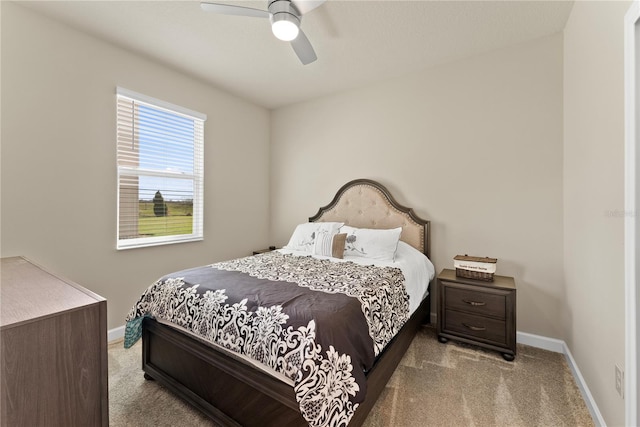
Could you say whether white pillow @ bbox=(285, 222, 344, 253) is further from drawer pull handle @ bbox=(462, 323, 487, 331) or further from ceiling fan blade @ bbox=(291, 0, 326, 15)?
ceiling fan blade @ bbox=(291, 0, 326, 15)

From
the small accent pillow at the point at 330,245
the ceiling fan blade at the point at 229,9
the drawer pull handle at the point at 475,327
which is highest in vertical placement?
the ceiling fan blade at the point at 229,9

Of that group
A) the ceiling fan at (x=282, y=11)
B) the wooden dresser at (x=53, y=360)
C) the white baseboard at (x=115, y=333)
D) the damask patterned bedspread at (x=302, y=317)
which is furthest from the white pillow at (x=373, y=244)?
the white baseboard at (x=115, y=333)

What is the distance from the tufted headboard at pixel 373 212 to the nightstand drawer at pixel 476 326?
72cm

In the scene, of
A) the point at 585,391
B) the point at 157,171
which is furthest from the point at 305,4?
the point at 585,391

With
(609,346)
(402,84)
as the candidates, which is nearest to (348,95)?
(402,84)

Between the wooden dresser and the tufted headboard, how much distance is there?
2.69 meters

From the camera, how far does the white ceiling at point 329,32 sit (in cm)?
210

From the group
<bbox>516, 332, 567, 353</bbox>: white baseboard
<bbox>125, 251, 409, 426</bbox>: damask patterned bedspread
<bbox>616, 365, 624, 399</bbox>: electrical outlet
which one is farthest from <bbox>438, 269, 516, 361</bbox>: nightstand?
<bbox>616, 365, 624, 399</bbox>: electrical outlet

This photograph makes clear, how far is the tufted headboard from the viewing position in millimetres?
3000

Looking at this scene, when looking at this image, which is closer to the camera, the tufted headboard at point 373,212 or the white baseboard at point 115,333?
the white baseboard at point 115,333

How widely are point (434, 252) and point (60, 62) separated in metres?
3.88

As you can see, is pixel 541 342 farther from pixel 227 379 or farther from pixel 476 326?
pixel 227 379

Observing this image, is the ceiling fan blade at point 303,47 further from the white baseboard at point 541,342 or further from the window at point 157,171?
the white baseboard at point 541,342

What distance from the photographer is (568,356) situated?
2205 millimetres
